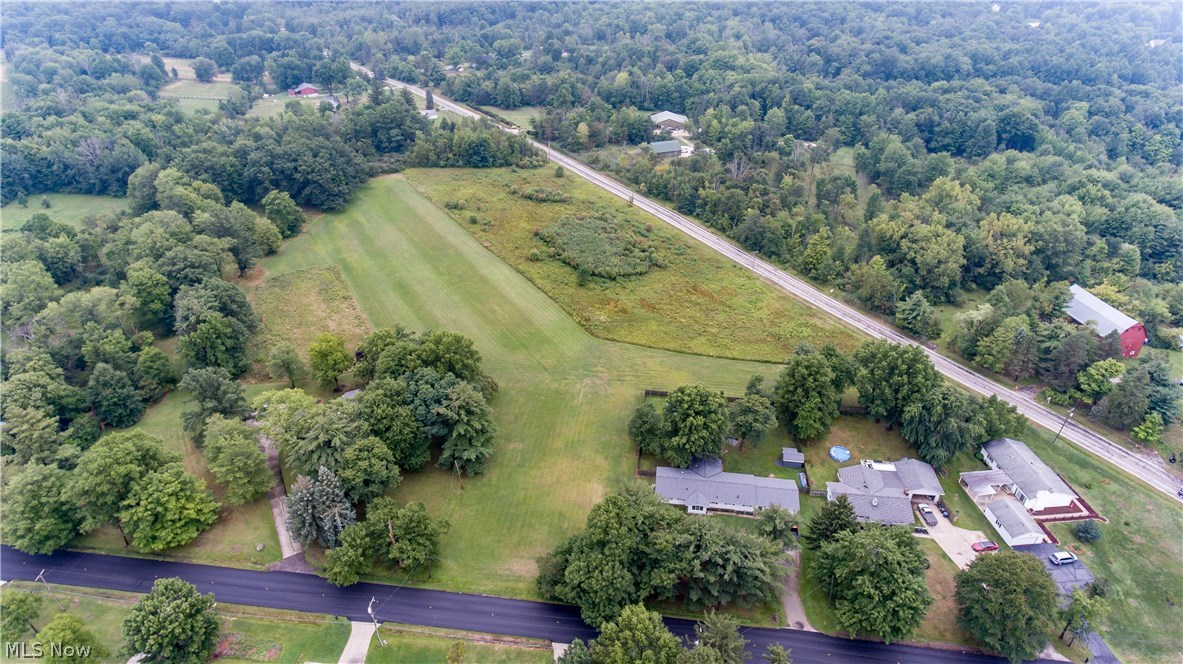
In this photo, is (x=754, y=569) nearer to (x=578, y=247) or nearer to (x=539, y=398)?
(x=539, y=398)

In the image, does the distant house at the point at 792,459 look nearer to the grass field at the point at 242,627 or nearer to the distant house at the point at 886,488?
the distant house at the point at 886,488

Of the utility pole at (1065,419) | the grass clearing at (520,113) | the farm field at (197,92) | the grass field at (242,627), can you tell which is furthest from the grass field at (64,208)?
the utility pole at (1065,419)

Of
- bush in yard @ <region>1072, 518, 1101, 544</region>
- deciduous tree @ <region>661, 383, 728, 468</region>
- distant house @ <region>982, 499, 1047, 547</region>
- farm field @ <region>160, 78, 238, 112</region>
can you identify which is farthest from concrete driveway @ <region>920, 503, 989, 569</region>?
farm field @ <region>160, 78, 238, 112</region>

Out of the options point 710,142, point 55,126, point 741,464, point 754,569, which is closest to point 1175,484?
point 741,464

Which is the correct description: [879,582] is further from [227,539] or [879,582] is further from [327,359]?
[327,359]

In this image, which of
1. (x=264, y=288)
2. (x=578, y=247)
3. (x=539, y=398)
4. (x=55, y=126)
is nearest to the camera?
(x=539, y=398)

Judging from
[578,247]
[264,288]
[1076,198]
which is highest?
[1076,198]

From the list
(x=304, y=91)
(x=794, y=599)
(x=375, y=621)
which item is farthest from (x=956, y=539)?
(x=304, y=91)
